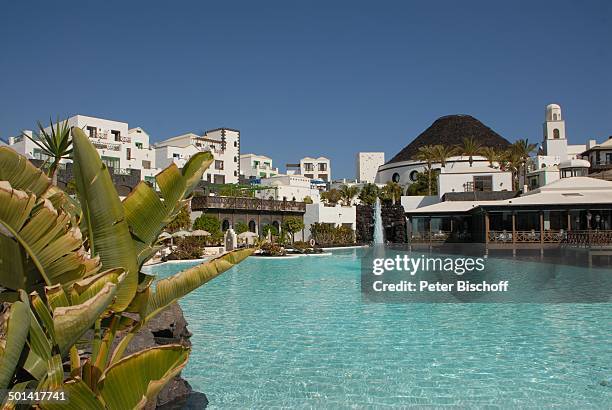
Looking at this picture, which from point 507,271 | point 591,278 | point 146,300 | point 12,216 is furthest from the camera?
point 507,271

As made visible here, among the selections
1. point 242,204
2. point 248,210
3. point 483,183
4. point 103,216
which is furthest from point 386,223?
point 103,216

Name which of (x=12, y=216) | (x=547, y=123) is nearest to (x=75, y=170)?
(x=12, y=216)

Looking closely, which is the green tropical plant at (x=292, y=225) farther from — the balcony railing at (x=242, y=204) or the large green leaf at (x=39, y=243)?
the large green leaf at (x=39, y=243)

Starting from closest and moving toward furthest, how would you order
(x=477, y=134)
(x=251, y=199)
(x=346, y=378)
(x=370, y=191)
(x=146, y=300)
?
(x=146, y=300) < (x=346, y=378) < (x=251, y=199) < (x=370, y=191) < (x=477, y=134)

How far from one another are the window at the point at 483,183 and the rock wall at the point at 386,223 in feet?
38.7

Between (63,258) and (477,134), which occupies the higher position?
(477,134)

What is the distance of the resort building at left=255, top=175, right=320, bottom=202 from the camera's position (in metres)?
58.8

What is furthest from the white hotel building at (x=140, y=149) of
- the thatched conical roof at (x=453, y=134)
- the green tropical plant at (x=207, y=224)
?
the thatched conical roof at (x=453, y=134)

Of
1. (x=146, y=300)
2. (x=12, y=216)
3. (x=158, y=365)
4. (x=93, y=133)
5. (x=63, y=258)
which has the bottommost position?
(x=158, y=365)

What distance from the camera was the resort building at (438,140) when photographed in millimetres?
79188

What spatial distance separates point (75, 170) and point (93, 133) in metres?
54.1

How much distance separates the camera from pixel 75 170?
291 centimetres

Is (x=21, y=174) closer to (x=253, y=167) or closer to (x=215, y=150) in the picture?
(x=215, y=150)

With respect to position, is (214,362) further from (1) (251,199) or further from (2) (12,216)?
(1) (251,199)
